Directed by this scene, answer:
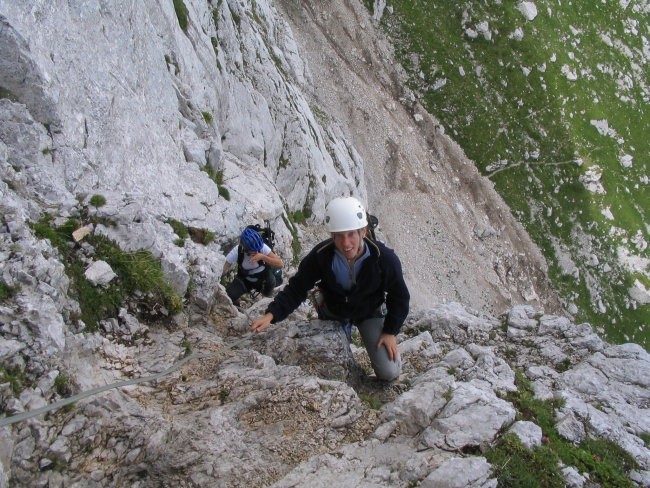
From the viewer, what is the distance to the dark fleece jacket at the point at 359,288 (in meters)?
8.50

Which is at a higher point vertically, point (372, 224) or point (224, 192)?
point (224, 192)

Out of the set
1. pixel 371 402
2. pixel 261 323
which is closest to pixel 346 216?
pixel 261 323

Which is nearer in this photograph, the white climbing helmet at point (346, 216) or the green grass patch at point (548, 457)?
the green grass patch at point (548, 457)

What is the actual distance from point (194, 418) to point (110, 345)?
7.69ft

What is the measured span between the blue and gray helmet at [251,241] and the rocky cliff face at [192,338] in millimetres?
979

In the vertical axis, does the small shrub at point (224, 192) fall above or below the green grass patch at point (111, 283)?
above

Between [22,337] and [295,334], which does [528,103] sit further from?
[22,337]

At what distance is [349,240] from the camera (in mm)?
7980

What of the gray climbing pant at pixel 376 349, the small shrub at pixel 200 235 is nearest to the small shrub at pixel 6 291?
the gray climbing pant at pixel 376 349

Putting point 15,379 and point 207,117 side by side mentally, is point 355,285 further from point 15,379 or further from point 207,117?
point 207,117

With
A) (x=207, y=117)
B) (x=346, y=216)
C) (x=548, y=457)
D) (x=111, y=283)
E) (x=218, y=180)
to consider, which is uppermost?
(x=207, y=117)

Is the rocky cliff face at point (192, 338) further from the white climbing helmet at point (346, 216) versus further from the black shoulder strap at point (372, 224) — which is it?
the white climbing helmet at point (346, 216)

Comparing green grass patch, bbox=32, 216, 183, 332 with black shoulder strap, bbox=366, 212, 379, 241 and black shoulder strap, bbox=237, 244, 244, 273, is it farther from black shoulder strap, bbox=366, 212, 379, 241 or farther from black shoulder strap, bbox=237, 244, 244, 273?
black shoulder strap, bbox=366, 212, 379, 241

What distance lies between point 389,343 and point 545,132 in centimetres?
4113
